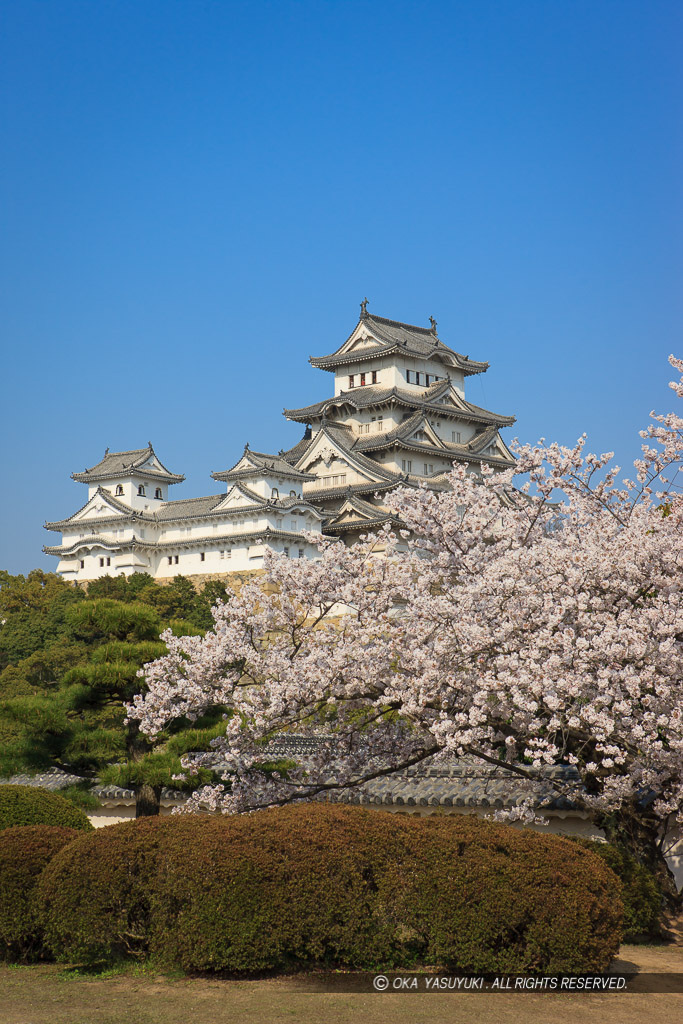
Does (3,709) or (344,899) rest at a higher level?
(3,709)

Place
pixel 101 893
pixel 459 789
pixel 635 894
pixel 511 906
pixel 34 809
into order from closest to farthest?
pixel 511 906 < pixel 101 893 < pixel 635 894 < pixel 34 809 < pixel 459 789

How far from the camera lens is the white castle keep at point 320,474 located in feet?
172

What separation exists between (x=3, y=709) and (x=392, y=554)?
520cm

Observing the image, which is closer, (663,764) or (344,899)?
(344,899)

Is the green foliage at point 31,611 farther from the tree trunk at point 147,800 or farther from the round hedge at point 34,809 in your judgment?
the round hedge at point 34,809

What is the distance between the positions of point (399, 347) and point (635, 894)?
46271mm

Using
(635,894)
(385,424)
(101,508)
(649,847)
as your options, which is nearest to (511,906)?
(635,894)

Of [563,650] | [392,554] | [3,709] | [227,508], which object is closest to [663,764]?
[563,650]

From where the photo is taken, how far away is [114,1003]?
8383 mm

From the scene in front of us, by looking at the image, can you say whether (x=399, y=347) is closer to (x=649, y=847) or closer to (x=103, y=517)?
(x=103, y=517)

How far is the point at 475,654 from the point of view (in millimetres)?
11367

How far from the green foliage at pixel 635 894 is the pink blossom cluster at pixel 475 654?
54cm

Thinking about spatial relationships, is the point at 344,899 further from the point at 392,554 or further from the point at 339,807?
the point at 392,554

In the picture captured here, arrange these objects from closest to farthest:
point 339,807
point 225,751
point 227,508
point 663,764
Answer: point 339,807 → point 663,764 → point 225,751 → point 227,508
